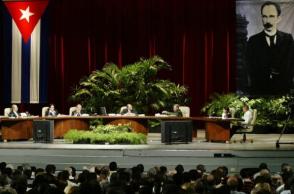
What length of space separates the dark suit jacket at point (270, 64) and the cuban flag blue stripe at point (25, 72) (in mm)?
6520

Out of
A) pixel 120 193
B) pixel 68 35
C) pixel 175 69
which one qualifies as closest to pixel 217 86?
pixel 175 69

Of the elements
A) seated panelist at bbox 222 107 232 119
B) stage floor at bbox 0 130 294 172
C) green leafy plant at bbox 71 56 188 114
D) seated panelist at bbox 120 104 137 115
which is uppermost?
green leafy plant at bbox 71 56 188 114

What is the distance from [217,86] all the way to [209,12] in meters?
2.25

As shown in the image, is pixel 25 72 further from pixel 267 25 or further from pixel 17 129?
pixel 267 25

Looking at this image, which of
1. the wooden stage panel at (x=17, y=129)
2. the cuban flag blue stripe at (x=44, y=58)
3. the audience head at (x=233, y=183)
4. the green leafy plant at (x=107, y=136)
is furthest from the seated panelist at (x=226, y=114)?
the audience head at (x=233, y=183)

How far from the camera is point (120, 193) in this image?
5.75 m

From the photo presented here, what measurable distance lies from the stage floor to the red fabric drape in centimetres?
619

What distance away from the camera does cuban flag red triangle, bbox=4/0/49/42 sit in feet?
61.6

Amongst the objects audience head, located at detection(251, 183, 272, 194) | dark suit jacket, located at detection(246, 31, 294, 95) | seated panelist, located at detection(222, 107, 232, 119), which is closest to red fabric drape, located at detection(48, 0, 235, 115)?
dark suit jacket, located at detection(246, 31, 294, 95)

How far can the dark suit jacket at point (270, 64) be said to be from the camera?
61.2 ft

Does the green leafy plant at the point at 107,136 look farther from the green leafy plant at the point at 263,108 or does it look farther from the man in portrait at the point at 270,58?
the man in portrait at the point at 270,58

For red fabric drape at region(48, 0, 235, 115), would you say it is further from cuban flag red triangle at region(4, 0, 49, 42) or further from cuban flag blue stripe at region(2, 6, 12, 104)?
cuban flag blue stripe at region(2, 6, 12, 104)

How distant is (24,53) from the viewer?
19.2 metres

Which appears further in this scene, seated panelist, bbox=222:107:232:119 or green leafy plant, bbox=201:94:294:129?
green leafy plant, bbox=201:94:294:129
